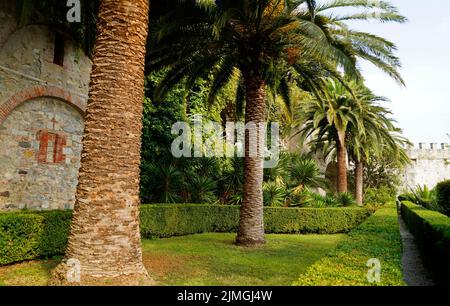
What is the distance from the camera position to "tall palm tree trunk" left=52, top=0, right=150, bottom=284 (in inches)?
202

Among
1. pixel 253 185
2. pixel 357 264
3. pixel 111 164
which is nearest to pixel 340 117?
pixel 253 185

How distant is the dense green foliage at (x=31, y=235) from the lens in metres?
6.56

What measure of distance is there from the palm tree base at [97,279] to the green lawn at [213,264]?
52 cm

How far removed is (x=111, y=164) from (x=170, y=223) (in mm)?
6628

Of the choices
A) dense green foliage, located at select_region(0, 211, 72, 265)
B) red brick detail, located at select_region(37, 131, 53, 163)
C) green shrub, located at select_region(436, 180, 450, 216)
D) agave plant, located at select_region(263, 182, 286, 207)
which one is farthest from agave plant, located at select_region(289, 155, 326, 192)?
dense green foliage, located at select_region(0, 211, 72, 265)

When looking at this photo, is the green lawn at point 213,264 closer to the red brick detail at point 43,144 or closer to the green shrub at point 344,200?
the red brick detail at point 43,144

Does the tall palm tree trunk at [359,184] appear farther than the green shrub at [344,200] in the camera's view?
Yes

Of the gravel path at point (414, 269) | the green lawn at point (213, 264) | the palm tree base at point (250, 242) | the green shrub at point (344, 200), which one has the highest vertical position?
the green shrub at point (344, 200)

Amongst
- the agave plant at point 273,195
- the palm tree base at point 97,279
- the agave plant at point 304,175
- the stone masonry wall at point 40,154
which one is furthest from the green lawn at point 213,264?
the agave plant at point 304,175

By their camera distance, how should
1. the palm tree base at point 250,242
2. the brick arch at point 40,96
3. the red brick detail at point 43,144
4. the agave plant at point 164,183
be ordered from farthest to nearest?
the agave plant at point 164,183 < the red brick detail at point 43,144 < the palm tree base at point 250,242 < the brick arch at point 40,96

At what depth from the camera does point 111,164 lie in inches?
211

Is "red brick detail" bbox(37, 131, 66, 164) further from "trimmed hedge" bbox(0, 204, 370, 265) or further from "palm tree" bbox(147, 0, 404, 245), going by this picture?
"palm tree" bbox(147, 0, 404, 245)

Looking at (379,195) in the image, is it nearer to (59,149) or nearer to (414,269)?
(414,269)
